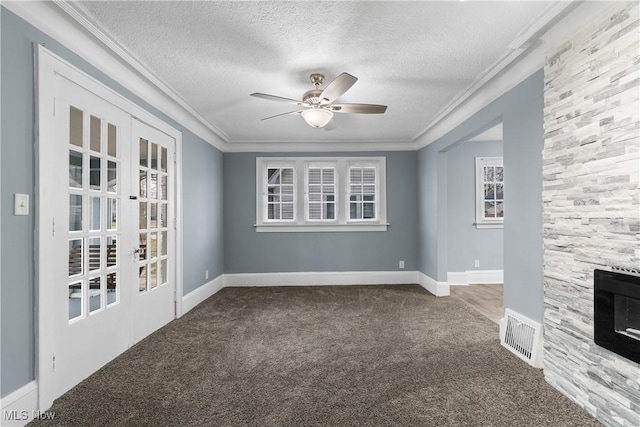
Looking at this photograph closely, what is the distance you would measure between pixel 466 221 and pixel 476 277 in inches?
39.1

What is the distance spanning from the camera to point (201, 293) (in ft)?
14.3

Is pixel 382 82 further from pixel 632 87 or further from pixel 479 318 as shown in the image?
pixel 479 318

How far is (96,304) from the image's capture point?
2432 mm

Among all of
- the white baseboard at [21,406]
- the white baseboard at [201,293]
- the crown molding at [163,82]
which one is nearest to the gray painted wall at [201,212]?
the white baseboard at [201,293]

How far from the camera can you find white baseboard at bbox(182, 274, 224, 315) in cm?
389

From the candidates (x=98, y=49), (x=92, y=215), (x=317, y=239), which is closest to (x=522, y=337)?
(x=317, y=239)

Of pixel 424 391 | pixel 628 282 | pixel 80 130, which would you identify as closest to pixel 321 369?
pixel 424 391

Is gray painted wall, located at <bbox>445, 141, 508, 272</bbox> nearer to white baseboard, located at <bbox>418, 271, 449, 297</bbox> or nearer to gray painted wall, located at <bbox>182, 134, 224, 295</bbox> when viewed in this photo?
white baseboard, located at <bbox>418, 271, 449, 297</bbox>

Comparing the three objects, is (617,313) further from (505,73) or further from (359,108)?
(359,108)

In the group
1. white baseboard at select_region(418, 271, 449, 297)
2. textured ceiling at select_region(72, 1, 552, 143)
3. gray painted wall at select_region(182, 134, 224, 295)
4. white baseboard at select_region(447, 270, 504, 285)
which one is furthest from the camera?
white baseboard at select_region(447, 270, 504, 285)

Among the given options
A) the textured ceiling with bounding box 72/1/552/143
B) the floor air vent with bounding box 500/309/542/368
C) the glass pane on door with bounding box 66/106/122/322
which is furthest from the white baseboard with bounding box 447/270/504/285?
the glass pane on door with bounding box 66/106/122/322

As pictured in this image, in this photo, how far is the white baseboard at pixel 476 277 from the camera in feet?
17.4

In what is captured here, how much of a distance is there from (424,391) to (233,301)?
3.01 m

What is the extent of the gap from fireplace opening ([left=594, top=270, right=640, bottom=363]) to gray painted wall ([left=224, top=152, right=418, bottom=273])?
3557 mm
